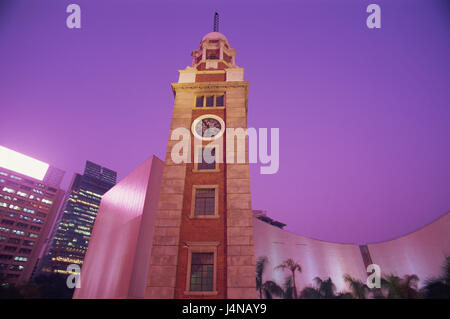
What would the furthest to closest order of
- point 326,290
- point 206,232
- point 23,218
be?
point 23,218, point 326,290, point 206,232

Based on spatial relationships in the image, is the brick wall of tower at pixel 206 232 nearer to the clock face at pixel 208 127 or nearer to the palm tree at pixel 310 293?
the clock face at pixel 208 127

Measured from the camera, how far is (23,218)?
10375cm

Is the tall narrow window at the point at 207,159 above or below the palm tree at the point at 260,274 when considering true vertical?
above

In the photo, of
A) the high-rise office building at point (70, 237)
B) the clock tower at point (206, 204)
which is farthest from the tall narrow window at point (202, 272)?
the high-rise office building at point (70, 237)

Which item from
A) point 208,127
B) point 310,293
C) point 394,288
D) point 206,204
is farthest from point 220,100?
point 310,293

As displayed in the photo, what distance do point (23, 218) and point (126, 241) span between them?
107371 mm

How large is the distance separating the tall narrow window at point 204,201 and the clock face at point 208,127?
4.47 metres

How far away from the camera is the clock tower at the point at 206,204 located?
14609 millimetres

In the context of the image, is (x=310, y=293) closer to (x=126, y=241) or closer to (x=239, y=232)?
(x=126, y=241)

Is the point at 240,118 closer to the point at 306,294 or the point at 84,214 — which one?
the point at 306,294

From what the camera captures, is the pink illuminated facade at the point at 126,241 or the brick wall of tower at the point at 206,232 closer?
the brick wall of tower at the point at 206,232

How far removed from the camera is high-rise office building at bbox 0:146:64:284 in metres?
94.0

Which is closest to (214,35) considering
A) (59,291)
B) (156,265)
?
(156,265)

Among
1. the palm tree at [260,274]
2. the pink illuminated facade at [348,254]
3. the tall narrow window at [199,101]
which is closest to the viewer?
the tall narrow window at [199,101]
